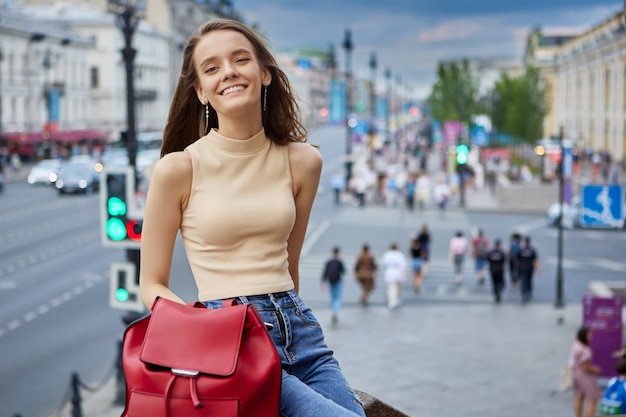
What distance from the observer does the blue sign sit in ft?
64.2

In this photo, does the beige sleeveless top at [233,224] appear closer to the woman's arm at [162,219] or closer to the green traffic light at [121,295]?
the woman's arm at [162,219]

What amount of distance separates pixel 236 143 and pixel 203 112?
236 mm

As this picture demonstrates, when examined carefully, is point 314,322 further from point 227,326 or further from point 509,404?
point 509,404

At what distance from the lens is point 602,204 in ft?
64.2

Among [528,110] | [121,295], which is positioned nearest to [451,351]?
[121,295]

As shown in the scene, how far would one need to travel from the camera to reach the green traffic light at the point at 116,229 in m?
9.78

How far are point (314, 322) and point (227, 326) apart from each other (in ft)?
1.69

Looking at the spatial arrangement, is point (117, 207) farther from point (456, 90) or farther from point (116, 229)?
point (456, 90)

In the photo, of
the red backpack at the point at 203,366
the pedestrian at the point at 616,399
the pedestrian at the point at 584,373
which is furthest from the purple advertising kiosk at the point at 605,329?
the red backpack at the point at 203,366

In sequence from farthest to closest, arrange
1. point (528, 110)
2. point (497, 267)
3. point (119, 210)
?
point (528, 110) < point (497, 267) < point (119, 210)

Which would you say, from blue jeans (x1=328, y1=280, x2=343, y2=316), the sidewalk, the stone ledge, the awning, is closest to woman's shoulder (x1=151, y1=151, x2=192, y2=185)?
the stone ledge

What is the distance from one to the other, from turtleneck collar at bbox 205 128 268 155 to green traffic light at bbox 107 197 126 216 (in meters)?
7.28

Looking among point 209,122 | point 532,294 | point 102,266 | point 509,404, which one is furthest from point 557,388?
point 102,266

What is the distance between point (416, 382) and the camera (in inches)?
677
